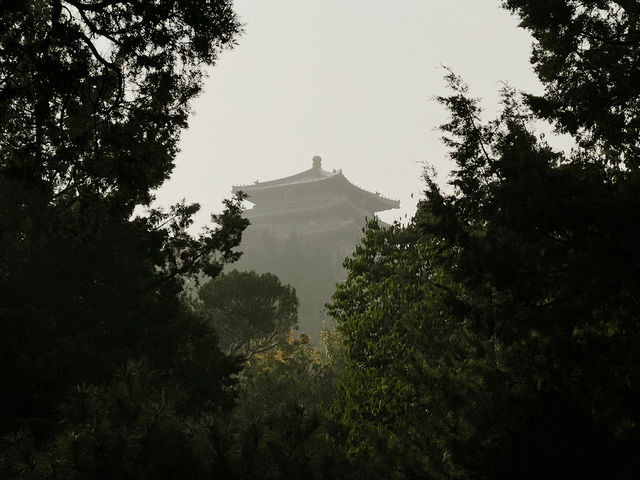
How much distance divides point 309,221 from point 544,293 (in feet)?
175

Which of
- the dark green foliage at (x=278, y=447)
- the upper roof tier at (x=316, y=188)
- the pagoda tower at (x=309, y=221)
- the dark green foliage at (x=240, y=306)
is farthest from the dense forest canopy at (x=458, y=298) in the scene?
the upper roof tier at (x=316, y=188)

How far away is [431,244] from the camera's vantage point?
44.8 ft

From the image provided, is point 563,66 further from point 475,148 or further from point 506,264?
point 506,264

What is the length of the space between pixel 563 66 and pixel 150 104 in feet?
16.6

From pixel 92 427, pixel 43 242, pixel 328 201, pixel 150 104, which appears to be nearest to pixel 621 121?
pixel 150 104

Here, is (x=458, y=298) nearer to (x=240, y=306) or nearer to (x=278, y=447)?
(x=278, y=447)

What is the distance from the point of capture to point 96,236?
11398 mm

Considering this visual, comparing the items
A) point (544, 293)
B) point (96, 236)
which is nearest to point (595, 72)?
point (544, 293)

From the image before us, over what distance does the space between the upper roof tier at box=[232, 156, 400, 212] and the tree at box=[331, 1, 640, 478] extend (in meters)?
50.9

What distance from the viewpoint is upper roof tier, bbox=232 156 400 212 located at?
194 ft

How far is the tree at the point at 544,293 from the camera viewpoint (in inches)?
232

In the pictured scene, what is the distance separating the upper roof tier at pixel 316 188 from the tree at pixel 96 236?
4624 centimetres

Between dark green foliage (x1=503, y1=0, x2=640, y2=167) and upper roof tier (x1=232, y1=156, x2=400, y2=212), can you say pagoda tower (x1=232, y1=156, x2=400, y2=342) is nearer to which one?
upper roof tier (x1=232, y1=156, x2=400, y2=212)

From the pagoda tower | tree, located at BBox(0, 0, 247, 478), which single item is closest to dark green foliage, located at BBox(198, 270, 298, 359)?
tree, located at BBox(0, 0, 247, 478)
